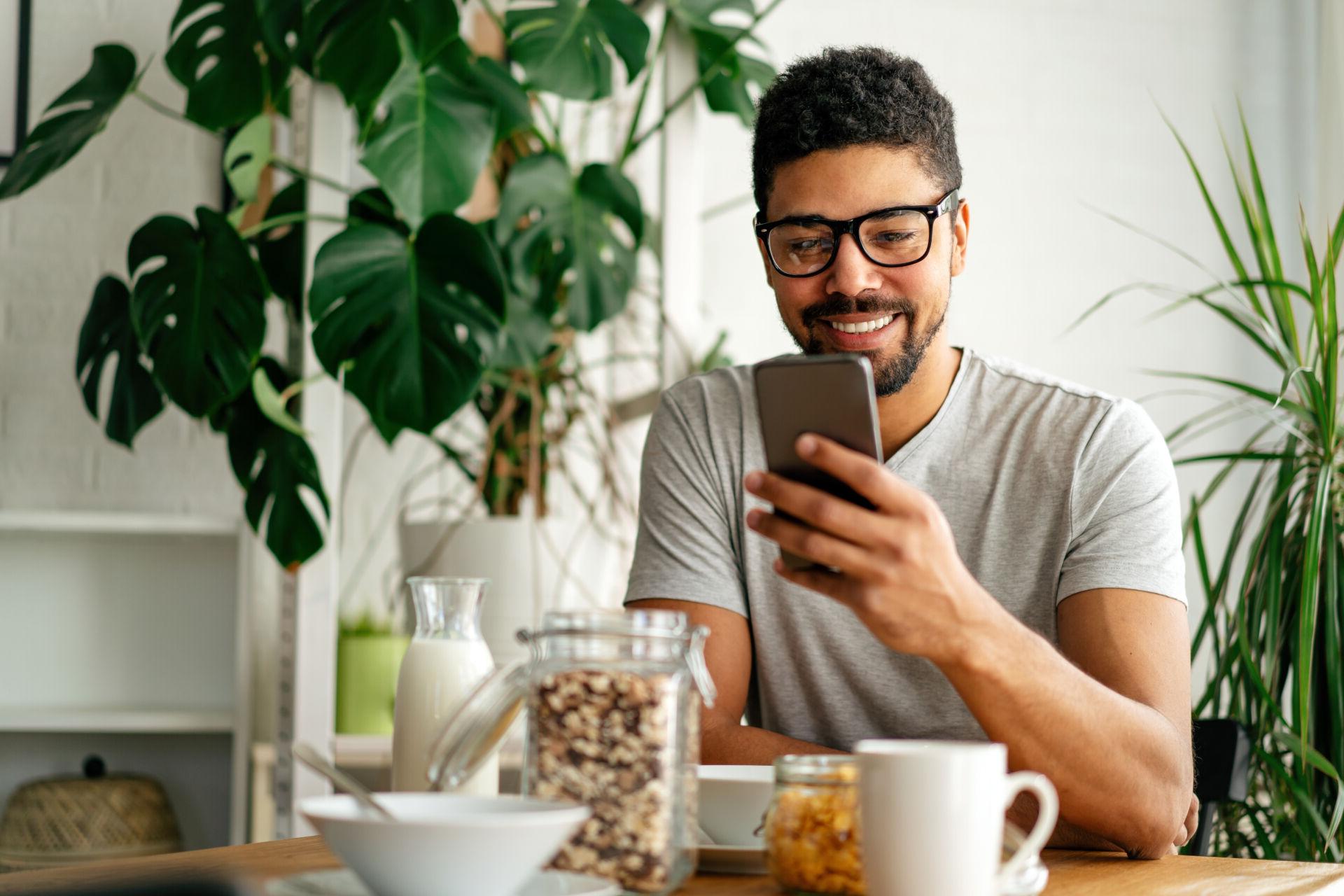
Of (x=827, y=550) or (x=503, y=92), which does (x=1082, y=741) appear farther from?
(x=503, y=92)

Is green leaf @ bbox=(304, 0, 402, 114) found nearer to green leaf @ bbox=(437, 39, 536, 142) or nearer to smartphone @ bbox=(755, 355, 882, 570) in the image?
green leaf @ bbox=(437, 39, 536, 142)

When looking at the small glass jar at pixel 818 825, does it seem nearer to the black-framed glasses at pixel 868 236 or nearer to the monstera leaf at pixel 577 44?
the black-framed glasses at pixel 868 236

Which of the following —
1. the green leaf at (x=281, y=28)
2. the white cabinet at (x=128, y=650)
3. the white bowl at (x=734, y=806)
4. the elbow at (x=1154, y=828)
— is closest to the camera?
the white bowl at (x=734, y=806)

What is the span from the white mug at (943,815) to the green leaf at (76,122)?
5.71ft

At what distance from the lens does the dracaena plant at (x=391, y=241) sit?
181 cm

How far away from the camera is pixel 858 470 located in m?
0.79

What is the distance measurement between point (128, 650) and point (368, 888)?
6.80 ft

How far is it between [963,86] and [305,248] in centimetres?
138

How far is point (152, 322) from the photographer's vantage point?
1.98 metres

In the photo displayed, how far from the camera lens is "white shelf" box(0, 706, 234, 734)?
2311mm

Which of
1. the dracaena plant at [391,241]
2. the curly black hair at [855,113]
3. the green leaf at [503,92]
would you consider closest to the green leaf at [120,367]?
the dracaena plant at [391,241]

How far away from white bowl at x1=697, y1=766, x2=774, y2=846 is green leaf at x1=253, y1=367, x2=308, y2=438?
48.9 inches

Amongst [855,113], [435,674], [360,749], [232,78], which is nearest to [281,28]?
[232,78]

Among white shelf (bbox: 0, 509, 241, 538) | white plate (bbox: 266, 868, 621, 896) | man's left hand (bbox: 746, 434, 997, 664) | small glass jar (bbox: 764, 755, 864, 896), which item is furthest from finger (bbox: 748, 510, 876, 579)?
white shelf (bbox: 0, 509, 241, 538)
